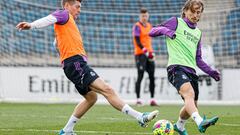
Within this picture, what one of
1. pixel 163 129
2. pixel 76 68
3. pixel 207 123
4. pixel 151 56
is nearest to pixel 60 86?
pixel 151 56

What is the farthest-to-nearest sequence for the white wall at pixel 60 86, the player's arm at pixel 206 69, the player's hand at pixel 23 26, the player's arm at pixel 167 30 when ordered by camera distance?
the white wall at pixel 60 86 → the player's arm at pixel 206 69 → the player's arm at pixel 167 30 → the player's hand at pixel 23 26

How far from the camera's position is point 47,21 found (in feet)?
28.1

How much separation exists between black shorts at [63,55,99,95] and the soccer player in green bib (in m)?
1.01

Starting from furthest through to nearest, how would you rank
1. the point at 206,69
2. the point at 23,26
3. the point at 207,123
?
the point at 206,69
the point at 23,26
the point at 207,123

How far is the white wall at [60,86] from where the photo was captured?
1878 cm

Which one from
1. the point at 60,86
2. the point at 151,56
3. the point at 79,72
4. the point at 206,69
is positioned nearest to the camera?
the point at 79,72

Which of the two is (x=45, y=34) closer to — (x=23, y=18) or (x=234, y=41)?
(x=23, y=18)

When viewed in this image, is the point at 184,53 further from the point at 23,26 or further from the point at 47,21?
the point at 23,26

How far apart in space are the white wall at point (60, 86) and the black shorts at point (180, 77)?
9.66 meters

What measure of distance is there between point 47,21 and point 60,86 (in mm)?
10542

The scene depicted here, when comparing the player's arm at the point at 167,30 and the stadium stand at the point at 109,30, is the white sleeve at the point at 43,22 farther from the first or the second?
the stadium stand at the point at 109,30

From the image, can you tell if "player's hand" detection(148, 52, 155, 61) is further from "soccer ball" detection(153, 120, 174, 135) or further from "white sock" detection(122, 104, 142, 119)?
"soccer ball" detection(153, 120, 174, 135)

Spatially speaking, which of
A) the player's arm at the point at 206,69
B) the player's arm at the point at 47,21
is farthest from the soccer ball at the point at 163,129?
the player's arm at the point at 47,21

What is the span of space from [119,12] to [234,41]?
3576mm
